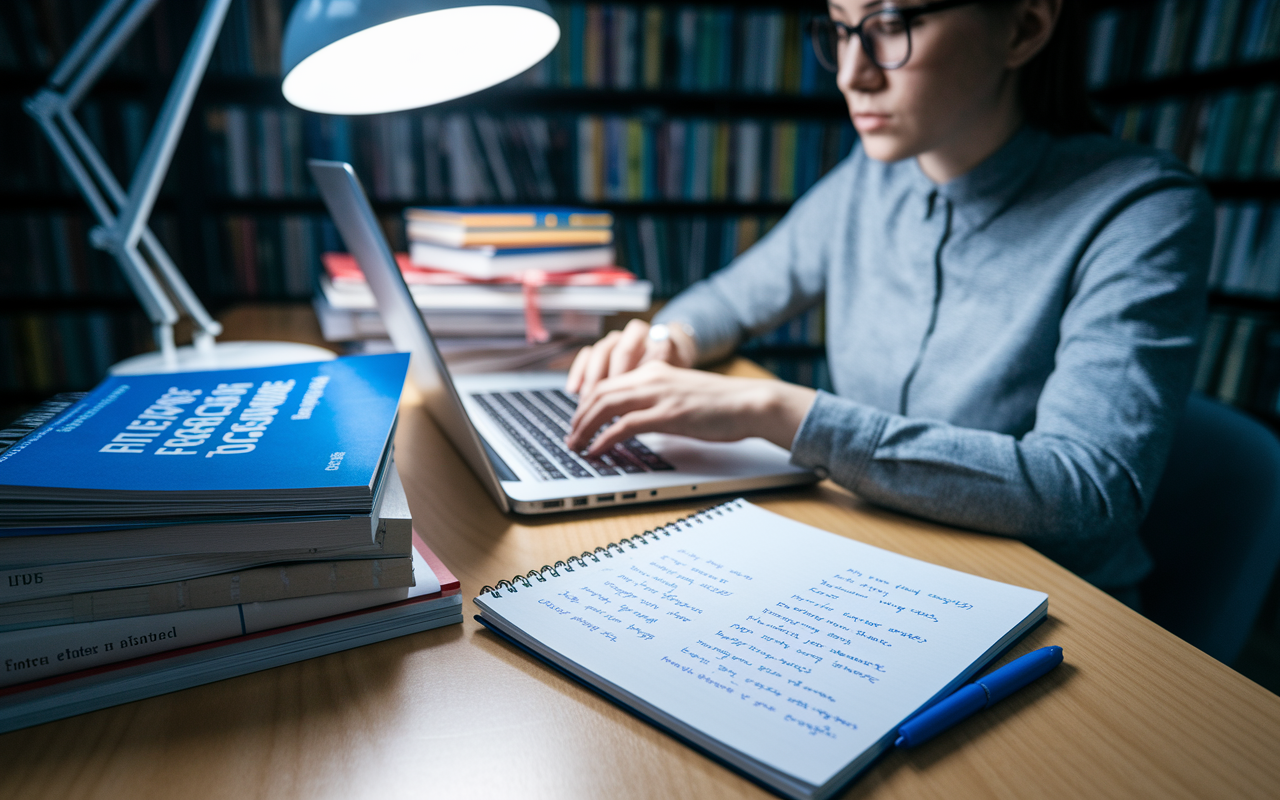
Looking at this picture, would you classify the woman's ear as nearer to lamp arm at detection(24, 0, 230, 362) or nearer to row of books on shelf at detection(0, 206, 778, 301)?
lamp arm at detection(24, 0, 230, 362)

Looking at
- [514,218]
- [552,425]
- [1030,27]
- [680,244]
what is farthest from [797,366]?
[552,425]

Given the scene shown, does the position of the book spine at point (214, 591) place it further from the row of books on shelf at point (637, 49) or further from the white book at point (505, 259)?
the row of books on shelf at point (637, 49)

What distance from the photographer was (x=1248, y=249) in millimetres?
1787

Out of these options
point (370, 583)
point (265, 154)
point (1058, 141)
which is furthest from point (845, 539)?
point (265, 154)

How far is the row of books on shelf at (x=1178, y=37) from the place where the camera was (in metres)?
1.68

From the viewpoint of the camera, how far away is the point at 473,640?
0.42 meters

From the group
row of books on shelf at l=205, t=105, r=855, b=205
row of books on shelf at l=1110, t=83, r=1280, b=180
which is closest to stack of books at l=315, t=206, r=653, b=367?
row of books on shelf at l=205, t=105, r=855, b=205

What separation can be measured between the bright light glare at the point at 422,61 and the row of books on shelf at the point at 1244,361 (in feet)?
5.88

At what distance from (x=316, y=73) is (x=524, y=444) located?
0.40m

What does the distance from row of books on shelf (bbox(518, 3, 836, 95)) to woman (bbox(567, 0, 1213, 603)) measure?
1.12 metres

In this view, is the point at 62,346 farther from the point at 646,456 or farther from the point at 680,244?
the point at 646,456

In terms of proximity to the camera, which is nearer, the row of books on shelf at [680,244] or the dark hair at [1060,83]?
the dark hair at [1060,83]

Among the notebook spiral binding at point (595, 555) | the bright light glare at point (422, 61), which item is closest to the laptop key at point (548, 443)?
the notebook spiral binding at point (595, 555)

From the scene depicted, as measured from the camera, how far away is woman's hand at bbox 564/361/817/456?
0.65 metres
